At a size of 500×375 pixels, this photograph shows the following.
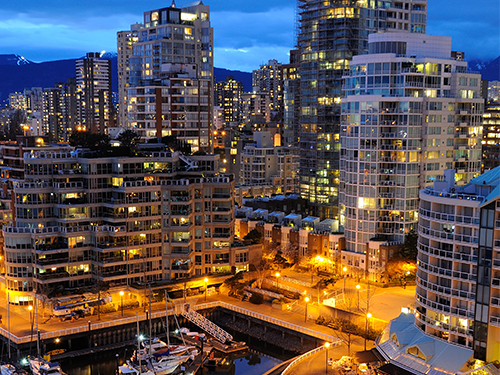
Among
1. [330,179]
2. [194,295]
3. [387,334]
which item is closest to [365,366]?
[387,334]

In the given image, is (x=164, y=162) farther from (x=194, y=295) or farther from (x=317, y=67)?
(x=317, y=67)

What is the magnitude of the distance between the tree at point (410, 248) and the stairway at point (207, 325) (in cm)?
3120

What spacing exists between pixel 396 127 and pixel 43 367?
63.9 m

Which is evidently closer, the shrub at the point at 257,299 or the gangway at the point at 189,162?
the shrub at the point at 257,299

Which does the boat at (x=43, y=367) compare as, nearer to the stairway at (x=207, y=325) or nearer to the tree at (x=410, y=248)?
the stairway at (x=207, y=325)

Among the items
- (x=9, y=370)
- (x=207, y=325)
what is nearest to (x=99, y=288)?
(x=207, y=325)

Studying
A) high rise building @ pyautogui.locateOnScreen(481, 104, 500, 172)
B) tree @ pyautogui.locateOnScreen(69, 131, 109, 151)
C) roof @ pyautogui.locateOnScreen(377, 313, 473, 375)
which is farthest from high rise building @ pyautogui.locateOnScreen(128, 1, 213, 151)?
high rise building @ pyautogui.locateOnScreen(481, 104, 500, 172)

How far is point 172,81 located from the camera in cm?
13112

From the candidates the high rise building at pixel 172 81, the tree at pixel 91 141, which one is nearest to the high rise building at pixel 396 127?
the tree at pixel 91 141

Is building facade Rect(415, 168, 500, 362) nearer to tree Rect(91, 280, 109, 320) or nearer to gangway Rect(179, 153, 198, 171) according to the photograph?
gangway Rect(179, 153, 198, 171)

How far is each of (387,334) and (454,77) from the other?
51316mm

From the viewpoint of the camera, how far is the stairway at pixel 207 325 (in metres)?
86.7

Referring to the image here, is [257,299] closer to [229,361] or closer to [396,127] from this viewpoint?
[229,361]

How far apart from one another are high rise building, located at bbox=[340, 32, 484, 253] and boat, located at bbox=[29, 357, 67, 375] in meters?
51.5
